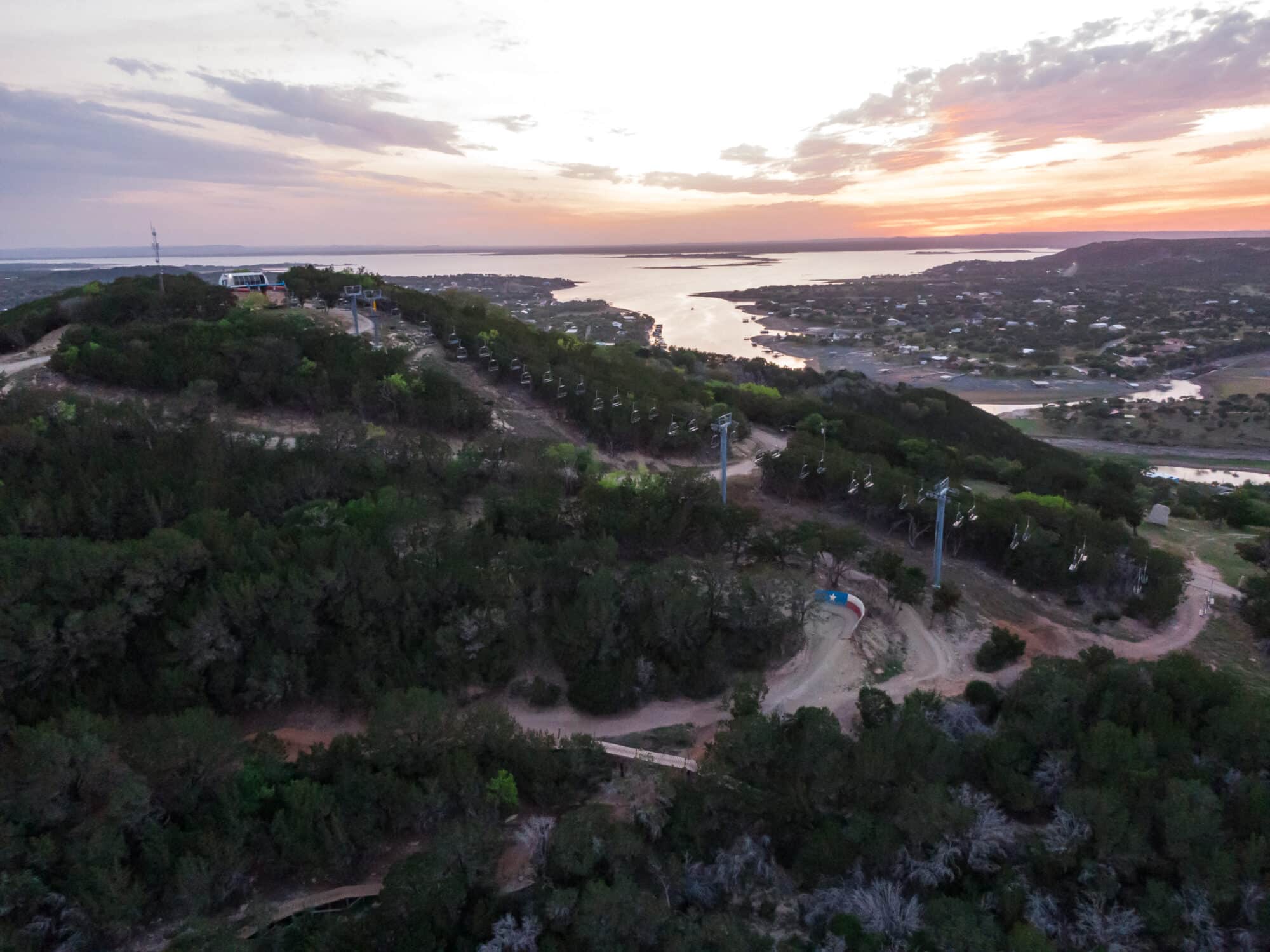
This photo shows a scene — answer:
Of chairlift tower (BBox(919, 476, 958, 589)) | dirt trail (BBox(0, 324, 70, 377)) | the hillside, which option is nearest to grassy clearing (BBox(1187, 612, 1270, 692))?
the hillside

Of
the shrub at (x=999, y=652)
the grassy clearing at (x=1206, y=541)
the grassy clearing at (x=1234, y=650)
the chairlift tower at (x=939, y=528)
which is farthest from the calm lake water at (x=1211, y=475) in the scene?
the shrub at (x=999, y=652)

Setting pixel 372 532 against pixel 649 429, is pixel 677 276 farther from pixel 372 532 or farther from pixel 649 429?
pixel 372 532

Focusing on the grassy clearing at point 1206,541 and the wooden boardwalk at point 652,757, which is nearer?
the wooden boardwalk at point 652,757

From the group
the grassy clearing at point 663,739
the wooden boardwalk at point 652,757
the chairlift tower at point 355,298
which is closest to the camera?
the wooden boardwalk at point 652,757

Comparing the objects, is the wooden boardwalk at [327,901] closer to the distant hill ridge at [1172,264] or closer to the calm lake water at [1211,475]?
the calm lake water at [1211,475]

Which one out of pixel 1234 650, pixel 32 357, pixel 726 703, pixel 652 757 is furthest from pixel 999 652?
pixel 32 357

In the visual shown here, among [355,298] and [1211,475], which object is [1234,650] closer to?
[1211,475]
